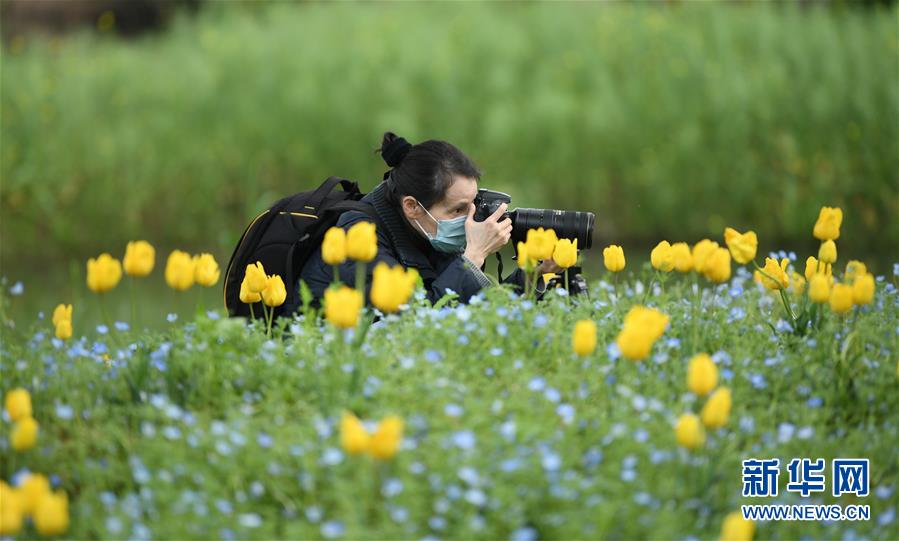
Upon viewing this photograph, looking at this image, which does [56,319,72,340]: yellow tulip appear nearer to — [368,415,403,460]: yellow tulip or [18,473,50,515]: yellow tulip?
[18,473,50,515]: yellow tulip

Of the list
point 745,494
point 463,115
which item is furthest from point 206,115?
point 745,494

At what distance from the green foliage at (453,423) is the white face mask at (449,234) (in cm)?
A: 68

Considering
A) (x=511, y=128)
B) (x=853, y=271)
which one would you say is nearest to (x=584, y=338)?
(x=853, y=271)

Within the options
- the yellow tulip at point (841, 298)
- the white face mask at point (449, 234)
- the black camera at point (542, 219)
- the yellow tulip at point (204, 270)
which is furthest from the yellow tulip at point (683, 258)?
the yellow tulip at point (204, 270)

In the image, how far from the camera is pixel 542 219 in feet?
12.2

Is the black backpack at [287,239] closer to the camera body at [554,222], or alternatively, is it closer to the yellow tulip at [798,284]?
the camera body at [554,222]

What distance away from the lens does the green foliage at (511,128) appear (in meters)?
8.27

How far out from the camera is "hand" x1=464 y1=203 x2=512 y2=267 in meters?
3.64

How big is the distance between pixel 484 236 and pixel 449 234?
0.63ft

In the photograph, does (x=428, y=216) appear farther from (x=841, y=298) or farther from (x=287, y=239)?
(x=841, y=298)

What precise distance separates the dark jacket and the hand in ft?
0.13

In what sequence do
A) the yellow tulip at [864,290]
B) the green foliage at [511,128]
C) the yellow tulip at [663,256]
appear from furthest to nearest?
the green foliage at [511,128]
the yellow tulip at [663,256]
the yellow tulip at [864,290]

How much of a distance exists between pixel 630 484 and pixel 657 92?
22.1 ft

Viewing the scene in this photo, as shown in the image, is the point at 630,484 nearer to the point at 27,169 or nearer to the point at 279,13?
the point at 27,169
